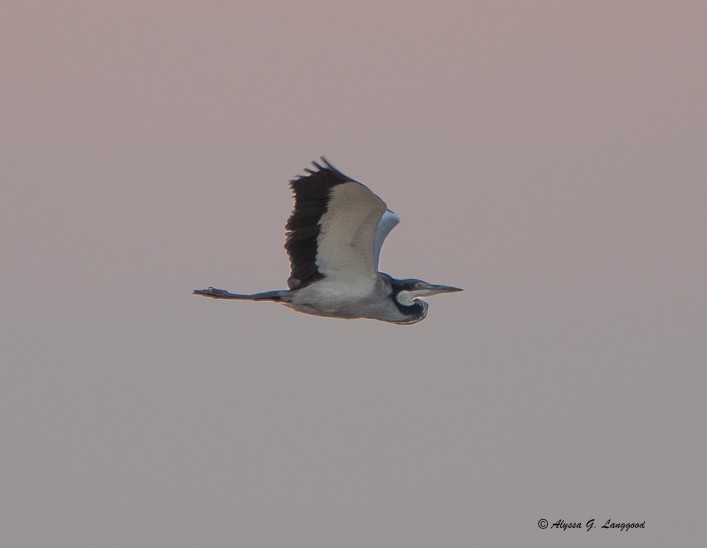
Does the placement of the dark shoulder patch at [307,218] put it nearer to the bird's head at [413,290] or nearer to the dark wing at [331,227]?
the dark wing at [331,227]

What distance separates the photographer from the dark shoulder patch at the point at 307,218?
74.4ft

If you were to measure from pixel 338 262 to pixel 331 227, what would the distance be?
69 cm

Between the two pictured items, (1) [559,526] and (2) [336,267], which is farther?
(1) [559,526]

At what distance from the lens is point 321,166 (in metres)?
22.6

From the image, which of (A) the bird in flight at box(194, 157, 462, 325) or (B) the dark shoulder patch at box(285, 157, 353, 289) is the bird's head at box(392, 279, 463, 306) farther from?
(B) the dark shoulder patch at box(285, 157, 353, 289)

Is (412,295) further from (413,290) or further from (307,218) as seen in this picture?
(307,218)

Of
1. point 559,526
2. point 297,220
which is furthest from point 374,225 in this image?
point 559,526

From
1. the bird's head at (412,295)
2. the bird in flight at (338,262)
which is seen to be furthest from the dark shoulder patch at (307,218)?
the bird's head at (412,295)

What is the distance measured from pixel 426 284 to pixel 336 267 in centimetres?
151

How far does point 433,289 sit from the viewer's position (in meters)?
25.2

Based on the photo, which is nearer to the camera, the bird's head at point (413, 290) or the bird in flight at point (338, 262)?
the bird in flight at point (338, 262)

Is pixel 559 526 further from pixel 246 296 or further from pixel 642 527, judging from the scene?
pixel 246 296

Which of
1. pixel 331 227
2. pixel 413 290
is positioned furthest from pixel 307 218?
pixel 413 290

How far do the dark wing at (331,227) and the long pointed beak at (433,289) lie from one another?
0.92m
